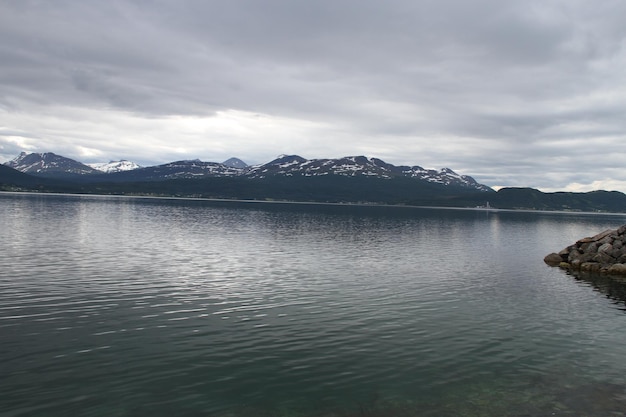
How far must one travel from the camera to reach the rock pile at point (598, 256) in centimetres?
6519

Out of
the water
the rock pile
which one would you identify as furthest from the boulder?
the water

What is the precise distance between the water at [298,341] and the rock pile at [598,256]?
11663mm

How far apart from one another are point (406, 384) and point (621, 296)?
39.2 meters

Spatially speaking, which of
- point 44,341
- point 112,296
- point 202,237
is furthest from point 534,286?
point 202,237

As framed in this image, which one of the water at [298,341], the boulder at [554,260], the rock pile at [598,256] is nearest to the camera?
the water at [298,341]

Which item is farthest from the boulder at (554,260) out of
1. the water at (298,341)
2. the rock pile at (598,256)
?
the water at (298,341)

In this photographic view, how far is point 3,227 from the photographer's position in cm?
9256

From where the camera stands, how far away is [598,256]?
69125 mm

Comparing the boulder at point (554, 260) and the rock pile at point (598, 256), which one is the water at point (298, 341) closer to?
the rock pile at point (598, 256)

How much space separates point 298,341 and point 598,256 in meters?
62.6

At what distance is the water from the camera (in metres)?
20.5

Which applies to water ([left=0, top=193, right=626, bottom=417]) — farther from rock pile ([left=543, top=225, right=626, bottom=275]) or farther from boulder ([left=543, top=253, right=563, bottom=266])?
boulder ([left=543, top=253, right=563, bottom=266])

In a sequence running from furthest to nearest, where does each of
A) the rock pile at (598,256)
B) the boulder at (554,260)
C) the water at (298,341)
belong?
the boulder at (554,260) → the rock pile at (598,256) → the water at (298,341)

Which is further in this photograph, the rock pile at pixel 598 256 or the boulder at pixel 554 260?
the boulder at pixel 554 260
